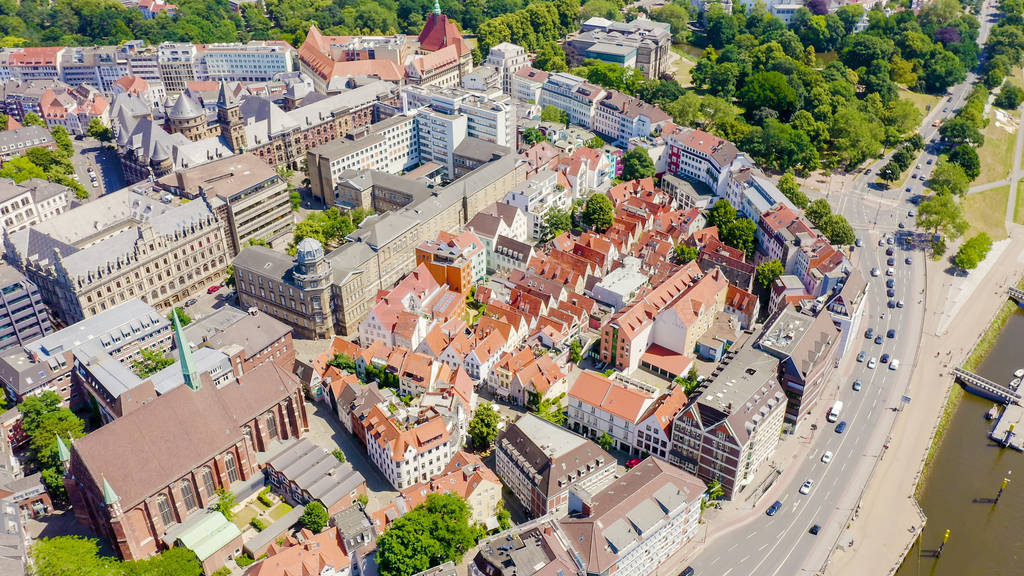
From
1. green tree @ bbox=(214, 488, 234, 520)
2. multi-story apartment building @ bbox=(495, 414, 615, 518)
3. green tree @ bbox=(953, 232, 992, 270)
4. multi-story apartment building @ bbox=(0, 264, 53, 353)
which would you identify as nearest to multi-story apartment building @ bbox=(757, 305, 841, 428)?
multi-story apartment building @ bbox=(495, 414, 615, 518)

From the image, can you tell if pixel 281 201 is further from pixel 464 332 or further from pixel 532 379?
pixel 532 379

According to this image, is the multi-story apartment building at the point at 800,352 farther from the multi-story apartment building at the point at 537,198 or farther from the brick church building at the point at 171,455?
the brick church building at the point at 171,455

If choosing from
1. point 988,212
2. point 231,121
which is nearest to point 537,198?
point 231,121

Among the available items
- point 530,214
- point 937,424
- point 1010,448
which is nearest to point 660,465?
point 937,424

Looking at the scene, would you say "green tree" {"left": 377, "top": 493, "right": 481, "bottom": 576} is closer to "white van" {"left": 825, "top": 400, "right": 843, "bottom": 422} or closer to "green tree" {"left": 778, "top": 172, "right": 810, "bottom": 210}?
"white van" {"left": 825, "top": 400, "right": 843, "bottom": 422}

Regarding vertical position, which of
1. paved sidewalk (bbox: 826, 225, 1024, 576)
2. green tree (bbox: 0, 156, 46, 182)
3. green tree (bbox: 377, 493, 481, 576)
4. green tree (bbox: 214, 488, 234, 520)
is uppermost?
green tree (bbox: 0, 156, 46, 182)

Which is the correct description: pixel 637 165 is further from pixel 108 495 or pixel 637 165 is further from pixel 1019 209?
pixel 108 495
